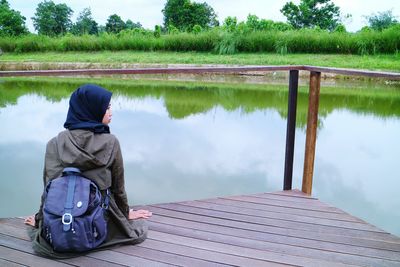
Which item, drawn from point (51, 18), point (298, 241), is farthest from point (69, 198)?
point (51, 18)

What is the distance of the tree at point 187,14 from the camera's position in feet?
86.0

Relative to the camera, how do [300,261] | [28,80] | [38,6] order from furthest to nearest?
[38,6] < [28,80] < [300,261]

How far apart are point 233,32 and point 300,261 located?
12.1m

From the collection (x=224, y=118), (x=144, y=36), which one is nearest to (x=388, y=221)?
(x=224, y=118)

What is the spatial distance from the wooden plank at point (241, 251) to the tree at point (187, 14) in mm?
24829

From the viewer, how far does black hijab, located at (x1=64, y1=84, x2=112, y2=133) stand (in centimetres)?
169

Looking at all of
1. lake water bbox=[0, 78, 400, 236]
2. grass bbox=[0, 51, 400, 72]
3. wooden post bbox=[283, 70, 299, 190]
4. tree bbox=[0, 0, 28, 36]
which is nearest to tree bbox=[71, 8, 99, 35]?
tree bbox=[0, 0, 28, 36]

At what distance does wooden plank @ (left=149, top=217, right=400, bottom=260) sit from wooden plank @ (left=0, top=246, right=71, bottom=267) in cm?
51

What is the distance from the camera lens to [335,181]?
4.01 metres

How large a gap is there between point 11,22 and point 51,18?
651 cm

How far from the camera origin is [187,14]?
2642 centimetres

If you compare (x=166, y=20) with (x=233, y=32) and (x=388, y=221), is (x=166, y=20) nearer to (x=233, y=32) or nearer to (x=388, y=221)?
(x=233, y=32)

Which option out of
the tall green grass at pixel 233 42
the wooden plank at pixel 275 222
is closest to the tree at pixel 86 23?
the tall green grass at pixel 233 42

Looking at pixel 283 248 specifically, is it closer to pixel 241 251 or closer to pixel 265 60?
pixel 241 251
